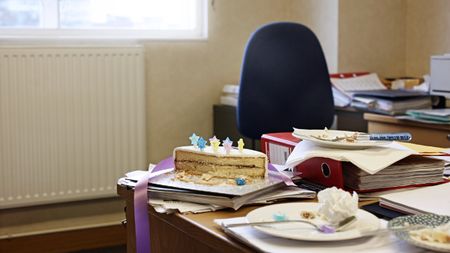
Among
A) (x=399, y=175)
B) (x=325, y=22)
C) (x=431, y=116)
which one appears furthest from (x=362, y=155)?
(x=325, y=22)

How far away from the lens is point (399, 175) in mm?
1177

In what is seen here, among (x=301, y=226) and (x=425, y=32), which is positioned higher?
(x=425, y=32)

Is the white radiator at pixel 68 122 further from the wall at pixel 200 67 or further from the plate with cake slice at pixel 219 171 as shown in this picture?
the plate with cake slice at pixel 219 171

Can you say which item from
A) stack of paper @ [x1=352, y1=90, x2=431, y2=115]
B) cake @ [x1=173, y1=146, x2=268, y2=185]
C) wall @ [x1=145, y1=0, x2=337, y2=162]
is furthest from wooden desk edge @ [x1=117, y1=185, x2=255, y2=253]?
wall @ [x1=145, y1=0, x2=337, y2=162]

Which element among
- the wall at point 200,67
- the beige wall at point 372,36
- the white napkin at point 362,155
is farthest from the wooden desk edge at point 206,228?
the beige wall at point 372,36

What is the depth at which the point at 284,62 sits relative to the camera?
8.87 ft

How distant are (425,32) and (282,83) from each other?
3.27 feet

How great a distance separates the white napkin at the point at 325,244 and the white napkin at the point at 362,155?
0.26 meters

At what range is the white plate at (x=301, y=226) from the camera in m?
0.86

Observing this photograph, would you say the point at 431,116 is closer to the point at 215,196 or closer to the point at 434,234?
the point at 215,196

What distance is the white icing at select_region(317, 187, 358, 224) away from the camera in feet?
2.99

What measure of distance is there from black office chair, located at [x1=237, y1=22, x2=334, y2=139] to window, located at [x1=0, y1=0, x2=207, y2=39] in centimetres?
80

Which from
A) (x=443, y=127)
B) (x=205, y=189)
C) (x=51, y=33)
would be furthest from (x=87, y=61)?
(x=205, y=189)

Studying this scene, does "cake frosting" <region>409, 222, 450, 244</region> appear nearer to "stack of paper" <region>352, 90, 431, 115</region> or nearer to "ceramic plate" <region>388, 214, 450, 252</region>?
"ceramic plate" <region>388, 214, 450, 252</region>
